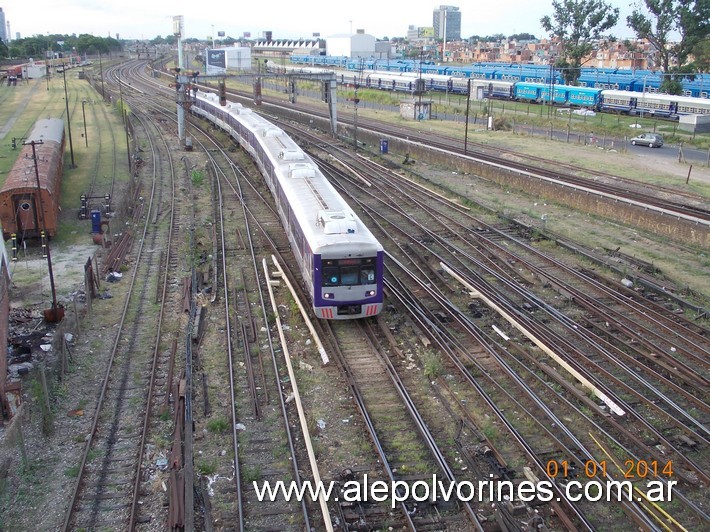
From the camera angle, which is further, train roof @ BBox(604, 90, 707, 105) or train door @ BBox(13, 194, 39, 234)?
train roof @ BBox(604, 90, 707, 105)

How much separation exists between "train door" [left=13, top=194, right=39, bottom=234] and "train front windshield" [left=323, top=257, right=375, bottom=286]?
1195 cm

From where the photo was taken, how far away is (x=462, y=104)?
70438 mm

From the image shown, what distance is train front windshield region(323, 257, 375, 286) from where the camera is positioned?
15.3 metres

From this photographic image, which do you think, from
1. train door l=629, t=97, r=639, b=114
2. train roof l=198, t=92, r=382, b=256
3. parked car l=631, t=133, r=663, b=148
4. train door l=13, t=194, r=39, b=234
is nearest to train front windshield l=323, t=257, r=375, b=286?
train roof l=198, t=92, r=382, b=256

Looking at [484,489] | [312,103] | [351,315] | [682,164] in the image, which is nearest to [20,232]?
[351,315]

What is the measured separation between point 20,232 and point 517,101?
5999 centimetres

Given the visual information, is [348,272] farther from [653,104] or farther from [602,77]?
[602,77]

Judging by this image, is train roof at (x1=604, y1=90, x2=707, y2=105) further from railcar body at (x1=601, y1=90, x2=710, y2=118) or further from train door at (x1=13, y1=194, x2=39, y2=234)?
train door at (x1=13, y1=194, x2=39, y2=234)

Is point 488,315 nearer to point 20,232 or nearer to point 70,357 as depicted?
point 70,357

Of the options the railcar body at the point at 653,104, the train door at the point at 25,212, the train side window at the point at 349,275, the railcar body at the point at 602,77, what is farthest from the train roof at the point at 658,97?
the train door at the point at 25,212

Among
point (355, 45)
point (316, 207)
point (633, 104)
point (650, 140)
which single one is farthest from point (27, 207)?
point (355, 45)

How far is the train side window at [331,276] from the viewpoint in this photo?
15.3 meters

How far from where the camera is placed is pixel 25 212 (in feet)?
71.6

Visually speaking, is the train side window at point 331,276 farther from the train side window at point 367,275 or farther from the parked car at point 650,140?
the parked car at point 650,140
